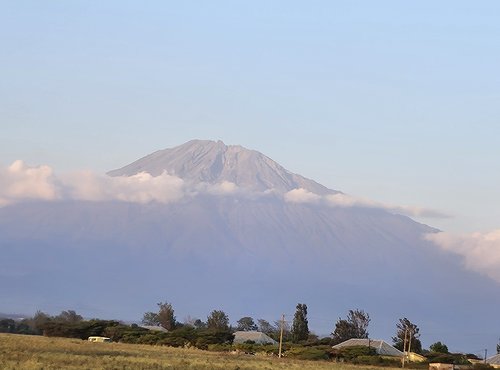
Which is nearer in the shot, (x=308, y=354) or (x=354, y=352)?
(x=308, y=354)

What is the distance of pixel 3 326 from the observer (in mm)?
140125

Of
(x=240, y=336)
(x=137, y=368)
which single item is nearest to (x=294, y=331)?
(x=240, y=336)

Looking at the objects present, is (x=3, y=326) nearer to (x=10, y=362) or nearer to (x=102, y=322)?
(x=102, y=322)

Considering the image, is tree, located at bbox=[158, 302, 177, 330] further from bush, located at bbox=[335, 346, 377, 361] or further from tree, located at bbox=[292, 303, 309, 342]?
bush, located at bbox=[335, 346, 377, 361]

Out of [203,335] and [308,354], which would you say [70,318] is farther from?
[308,354]

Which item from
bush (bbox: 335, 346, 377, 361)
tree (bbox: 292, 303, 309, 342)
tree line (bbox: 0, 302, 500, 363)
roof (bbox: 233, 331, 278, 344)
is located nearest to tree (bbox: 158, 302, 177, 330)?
tree line (bbox: 0, 302, 500, 363)

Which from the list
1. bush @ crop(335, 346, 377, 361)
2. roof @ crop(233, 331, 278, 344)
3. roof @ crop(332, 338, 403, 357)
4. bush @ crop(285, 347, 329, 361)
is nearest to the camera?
bush @ crop(285, 347, 329, 361)

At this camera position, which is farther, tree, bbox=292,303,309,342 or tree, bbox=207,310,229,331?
tree, bbox=207,310,229,331

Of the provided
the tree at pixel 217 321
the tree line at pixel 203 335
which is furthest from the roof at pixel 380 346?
the tree at pixel 217 321

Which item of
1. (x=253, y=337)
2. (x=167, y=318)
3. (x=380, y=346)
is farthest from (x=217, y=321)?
(x=380, y=346)

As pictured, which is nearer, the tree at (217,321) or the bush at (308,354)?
the bush at (308,354)

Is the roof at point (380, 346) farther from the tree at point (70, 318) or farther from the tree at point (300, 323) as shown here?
the tree at point (70, 318)

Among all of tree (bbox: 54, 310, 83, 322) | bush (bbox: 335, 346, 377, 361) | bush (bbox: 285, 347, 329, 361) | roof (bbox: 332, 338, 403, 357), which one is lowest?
bush (bbox: 285, 347, 329, 361)

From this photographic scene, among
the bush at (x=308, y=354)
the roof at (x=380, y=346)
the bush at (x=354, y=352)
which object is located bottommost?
the bush at (x=308, y=354)
